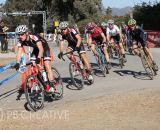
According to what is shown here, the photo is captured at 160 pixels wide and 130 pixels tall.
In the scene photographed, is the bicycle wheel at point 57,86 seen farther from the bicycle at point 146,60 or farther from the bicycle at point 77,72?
the bicycle at point 146,60

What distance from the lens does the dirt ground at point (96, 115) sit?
855 cm

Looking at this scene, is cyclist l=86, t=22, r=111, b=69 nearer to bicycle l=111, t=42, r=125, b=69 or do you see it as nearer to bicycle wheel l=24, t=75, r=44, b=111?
bicycle l=111, t=42, r=125, b=69

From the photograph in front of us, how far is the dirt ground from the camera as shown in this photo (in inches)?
336

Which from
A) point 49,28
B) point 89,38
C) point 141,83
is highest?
point 89,38

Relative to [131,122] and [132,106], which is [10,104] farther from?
[131,122]

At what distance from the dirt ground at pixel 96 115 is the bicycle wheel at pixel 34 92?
0.65 feet

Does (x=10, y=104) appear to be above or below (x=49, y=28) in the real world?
above

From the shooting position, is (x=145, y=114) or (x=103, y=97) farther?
(x=103, y=97)

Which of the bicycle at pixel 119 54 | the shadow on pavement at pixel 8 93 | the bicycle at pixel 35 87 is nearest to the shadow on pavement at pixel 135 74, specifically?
the bicycle at pixel 119 54

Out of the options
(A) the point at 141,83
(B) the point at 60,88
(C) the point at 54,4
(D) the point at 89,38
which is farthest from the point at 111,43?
(C) the point at 54,4

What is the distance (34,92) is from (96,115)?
1.70 meters

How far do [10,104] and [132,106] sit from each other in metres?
3.05

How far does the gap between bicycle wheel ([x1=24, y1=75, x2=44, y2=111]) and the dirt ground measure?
0.20 metres

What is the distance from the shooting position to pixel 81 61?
13461mm
